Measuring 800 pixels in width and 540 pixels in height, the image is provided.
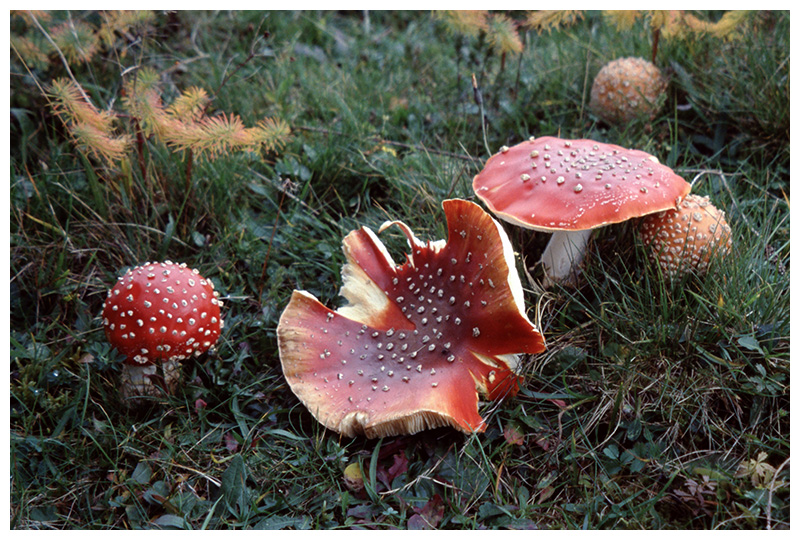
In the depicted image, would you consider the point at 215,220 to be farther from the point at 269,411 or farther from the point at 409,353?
the point at 409,353

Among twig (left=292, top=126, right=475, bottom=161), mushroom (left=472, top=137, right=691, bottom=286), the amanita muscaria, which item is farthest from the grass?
mushroom (left=472, top=137, right=691, bottom=286)

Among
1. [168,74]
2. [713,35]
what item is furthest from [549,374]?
[168,74]

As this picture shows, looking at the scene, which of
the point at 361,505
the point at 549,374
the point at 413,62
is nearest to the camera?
the point at 361,505

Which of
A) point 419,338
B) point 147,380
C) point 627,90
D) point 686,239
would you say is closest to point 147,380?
point 147,380

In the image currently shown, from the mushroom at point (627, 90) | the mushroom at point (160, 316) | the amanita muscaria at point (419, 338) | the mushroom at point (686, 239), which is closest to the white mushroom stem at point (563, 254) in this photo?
the mushroom at point (686, 239)

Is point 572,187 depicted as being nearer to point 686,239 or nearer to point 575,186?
point 575,186

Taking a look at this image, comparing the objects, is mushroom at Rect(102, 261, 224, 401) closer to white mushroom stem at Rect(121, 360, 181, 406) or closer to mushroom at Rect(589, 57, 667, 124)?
white mushroom stem at Rect(121, 360, 181, 406)

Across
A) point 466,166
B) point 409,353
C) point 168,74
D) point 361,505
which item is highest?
point 168,74
